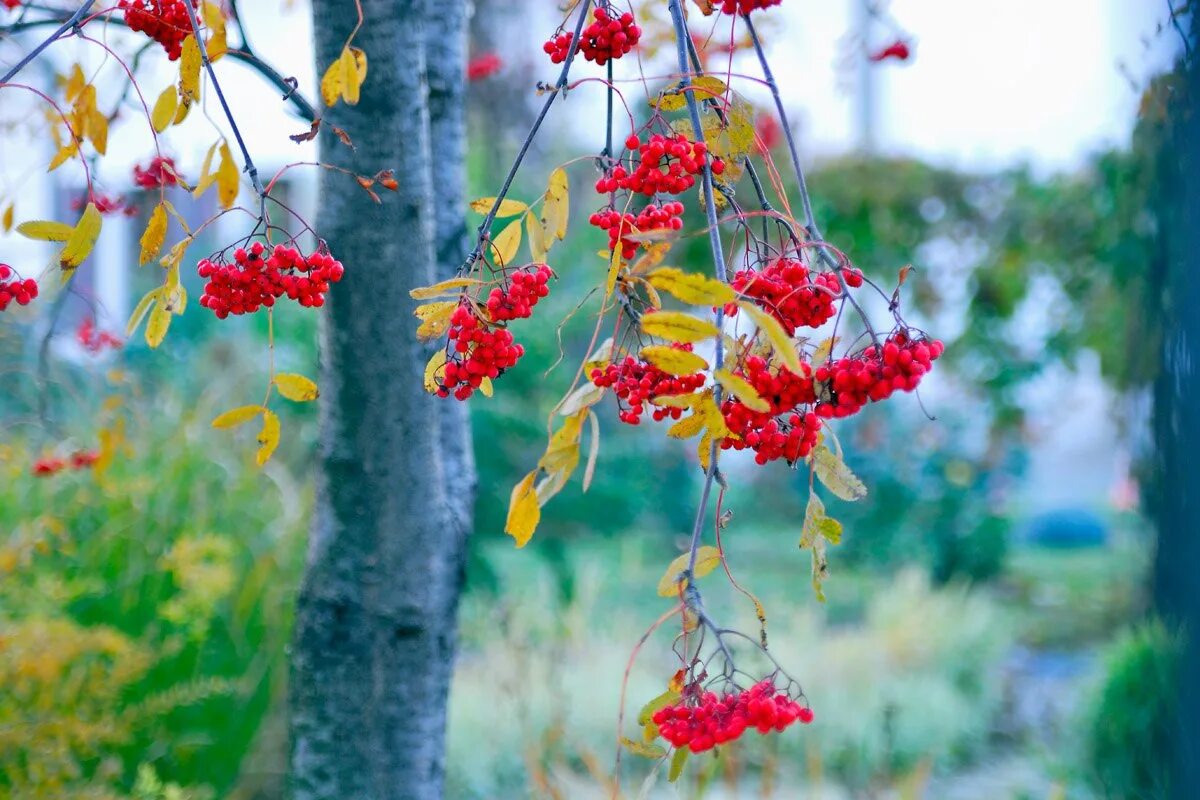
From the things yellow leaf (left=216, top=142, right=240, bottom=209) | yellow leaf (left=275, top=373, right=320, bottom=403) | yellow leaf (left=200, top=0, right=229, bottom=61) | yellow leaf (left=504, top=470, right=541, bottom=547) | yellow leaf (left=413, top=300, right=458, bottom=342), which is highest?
yellow leaf (left=200, top=0, right=229, bottom=61)

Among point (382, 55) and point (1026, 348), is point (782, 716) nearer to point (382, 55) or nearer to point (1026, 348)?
point (382, 55)

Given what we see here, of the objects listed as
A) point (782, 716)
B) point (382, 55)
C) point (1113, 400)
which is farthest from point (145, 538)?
point (1113, 400)

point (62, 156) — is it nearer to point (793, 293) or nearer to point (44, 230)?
point (44, 230)

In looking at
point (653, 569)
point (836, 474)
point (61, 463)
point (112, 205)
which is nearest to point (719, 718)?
point (836, 474)

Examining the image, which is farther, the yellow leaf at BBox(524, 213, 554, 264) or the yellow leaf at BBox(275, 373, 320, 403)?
the yellow leaf at BBox(275, 373, 320, 403)

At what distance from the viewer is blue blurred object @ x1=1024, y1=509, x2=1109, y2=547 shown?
7.93 m

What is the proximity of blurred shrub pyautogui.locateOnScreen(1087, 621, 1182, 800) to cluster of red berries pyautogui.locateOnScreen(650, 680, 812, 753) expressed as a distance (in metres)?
1.79

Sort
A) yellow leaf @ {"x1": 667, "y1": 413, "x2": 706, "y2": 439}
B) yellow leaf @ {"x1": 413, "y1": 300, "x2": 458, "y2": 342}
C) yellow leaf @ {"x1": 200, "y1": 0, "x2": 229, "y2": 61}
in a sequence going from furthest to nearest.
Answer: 1. yellow leaf @ {"x1": 200, "y1": 0, "x2": 229, "y2": 61}
2. yellow leaf @ {"x1": 413, "y1": 300, "x2": 458, "y2": 342}
3. yellow leaf @ {"x1": 667, "y1": 413, "x2": 706, "y2": 439}

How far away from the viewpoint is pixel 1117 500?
666 centimetres

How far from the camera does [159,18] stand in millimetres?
1147

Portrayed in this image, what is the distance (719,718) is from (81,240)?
713 millimetres

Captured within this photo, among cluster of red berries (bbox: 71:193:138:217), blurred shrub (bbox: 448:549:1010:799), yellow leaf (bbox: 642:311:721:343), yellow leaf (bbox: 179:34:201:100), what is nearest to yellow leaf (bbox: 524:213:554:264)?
yellow leaf (bbox: 642:311:721:343)

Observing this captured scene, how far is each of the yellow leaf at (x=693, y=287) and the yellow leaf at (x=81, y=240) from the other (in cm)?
52

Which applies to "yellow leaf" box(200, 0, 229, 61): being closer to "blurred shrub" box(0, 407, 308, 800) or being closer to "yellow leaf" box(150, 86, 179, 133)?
"yellow leaf" box(150, 86, 179, 133)
